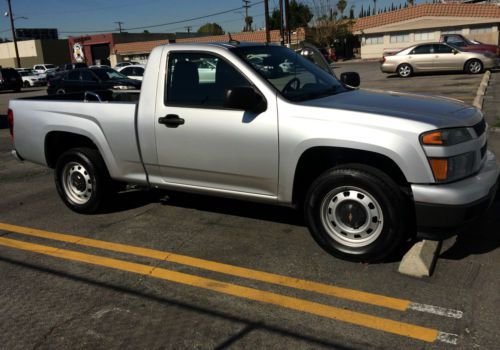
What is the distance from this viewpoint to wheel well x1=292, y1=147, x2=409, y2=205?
12.9 ft

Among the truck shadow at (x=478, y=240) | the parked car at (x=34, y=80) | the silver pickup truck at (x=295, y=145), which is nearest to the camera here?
the silver pickup truck at (x=295, y=145)

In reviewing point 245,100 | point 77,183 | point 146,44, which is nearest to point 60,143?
point 77,183

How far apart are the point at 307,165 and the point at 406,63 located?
768 inches

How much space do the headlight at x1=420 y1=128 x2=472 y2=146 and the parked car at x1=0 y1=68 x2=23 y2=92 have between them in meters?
33.1

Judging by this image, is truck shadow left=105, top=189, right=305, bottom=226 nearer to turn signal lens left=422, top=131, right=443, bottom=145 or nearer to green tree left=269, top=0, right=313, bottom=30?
turn signal lens left=422, top=131, right=443, bottom=145

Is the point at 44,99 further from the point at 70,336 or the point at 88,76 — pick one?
the point at 88,76

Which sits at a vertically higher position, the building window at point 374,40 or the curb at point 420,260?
the building window at point 374,40

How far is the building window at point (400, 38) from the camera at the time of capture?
48062mm

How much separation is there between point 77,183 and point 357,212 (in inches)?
131

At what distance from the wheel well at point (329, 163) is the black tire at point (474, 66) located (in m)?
19.4

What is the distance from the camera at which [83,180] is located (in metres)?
5.59

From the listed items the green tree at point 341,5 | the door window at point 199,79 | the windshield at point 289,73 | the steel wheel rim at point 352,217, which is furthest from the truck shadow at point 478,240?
the green tree at point 341,5

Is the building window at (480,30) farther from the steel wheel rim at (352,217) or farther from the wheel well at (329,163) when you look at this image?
the steel wheel rim at (352,217)

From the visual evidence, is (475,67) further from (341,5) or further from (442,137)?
(341,5)
